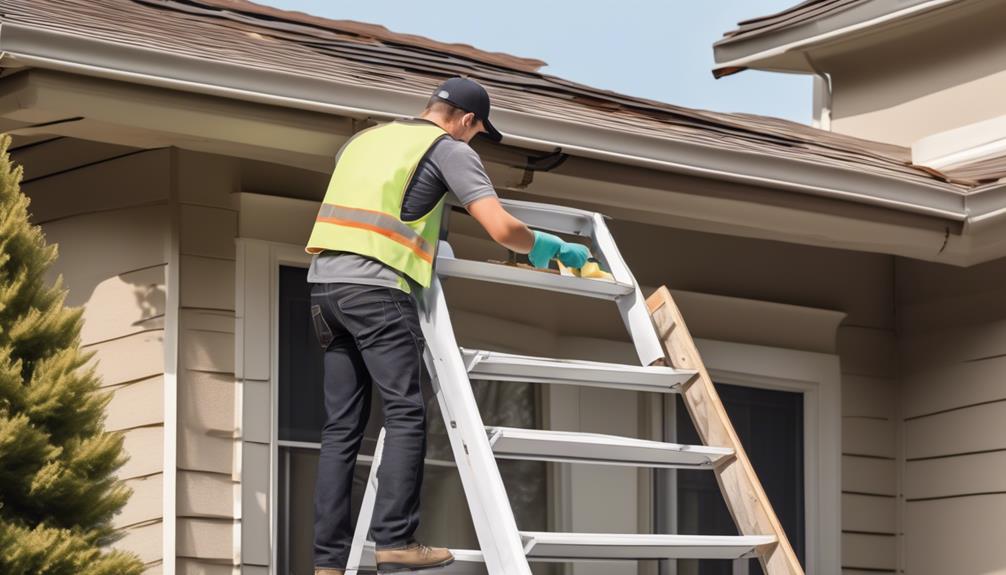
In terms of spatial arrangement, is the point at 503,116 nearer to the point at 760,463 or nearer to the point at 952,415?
the point at 760,463

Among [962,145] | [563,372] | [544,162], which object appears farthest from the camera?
[962,145]

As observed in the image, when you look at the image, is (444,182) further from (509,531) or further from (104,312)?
(104,312)

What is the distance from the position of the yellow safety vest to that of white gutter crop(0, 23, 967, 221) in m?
0.65

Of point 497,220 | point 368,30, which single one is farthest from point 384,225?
point 368,30

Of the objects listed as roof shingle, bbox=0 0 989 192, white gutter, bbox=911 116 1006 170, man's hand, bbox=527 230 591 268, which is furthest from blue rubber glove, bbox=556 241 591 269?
white gutter, bbox=911 116 1006 170

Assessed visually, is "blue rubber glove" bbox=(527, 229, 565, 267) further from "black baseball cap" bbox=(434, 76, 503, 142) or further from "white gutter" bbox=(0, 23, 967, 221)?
"white gutter" bbox=(0, 23, 967, 221)

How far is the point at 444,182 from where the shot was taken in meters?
4.79

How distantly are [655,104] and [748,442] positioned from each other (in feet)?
5.23

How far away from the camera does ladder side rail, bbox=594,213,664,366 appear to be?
16.9 ft

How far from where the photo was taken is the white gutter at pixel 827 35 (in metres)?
9.19

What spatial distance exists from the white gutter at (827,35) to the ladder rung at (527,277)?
4.67 meters

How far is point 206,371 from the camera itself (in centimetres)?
576

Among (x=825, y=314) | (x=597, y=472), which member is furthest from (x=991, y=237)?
(x=597, y=472)

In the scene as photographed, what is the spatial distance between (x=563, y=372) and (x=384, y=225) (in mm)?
685
